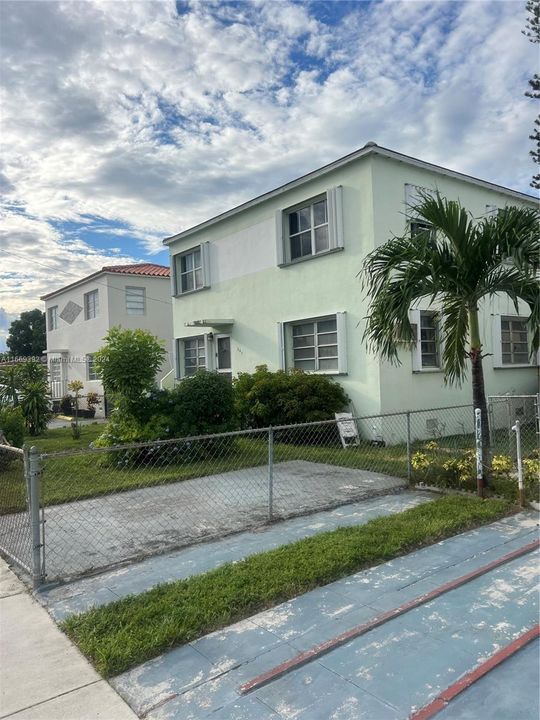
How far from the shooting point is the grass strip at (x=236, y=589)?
3.27 m

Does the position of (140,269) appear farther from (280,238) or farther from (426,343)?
(426,343)

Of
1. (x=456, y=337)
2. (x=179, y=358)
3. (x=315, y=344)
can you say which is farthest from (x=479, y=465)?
(x=179, y=358)

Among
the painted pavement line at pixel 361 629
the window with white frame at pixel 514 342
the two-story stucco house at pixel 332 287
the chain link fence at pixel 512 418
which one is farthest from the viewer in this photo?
the window with white frame at pixel 514 342

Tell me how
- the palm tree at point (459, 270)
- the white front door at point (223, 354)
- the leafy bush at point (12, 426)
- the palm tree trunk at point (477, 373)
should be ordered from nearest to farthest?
the palm tree at point (459, 270) → the palm tree trunk at point (477, 373) → the leafy bush at point (12, 426) → the white front door at point (223, 354)

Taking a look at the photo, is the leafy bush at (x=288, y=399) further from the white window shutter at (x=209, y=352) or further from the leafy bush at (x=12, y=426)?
the leafy bush at (x=12, y=426)

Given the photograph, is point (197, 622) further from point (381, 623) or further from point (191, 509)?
point (191, 509)

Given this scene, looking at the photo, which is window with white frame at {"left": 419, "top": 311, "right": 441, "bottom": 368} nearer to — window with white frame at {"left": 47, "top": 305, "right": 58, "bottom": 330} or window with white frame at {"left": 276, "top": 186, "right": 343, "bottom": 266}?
window with white frame at {"left": 276, "top": 186, "right": 343, "bottom": 266}

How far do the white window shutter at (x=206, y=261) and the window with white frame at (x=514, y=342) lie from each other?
340 inches

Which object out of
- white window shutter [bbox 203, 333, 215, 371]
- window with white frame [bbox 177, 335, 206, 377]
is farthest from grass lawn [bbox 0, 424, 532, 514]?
window with white frame [bbox 177, 335, 206, 377]

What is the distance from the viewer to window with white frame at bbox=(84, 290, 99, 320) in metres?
23.4

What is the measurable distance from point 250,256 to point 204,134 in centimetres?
397

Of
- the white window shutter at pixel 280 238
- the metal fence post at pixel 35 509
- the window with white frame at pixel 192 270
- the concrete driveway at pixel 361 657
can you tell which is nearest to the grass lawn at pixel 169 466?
the metal fence post at pixel 35 509

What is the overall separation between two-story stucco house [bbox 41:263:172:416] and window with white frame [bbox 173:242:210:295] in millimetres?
4302

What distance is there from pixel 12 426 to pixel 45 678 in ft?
25.5
